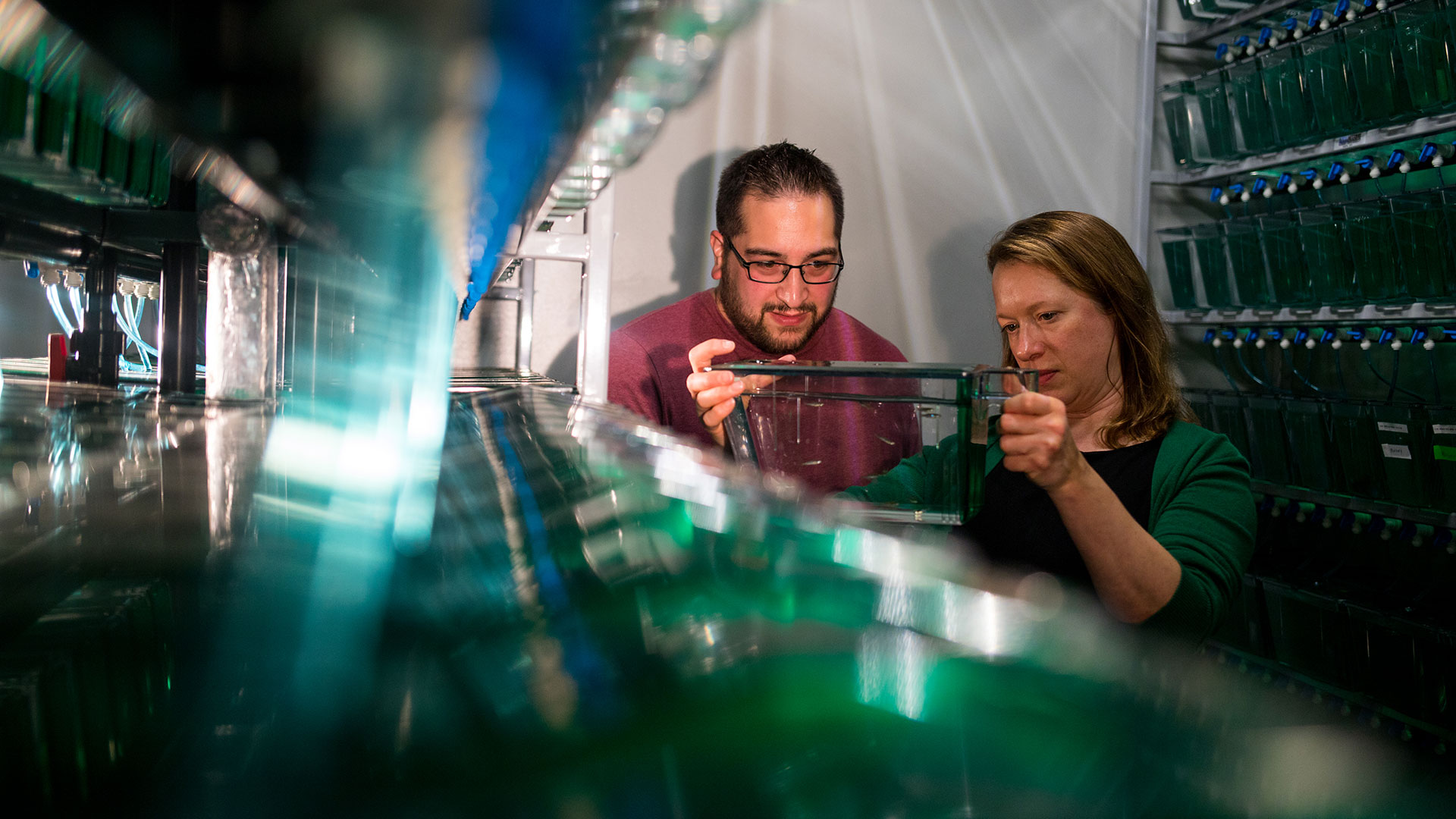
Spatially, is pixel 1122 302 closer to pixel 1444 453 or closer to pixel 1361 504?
pixel 1444 453

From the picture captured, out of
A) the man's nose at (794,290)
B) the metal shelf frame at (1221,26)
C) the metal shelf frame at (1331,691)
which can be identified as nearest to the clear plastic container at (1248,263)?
the metal shelf frame at (1221,26)

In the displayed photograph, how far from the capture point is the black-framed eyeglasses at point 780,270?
1.72m

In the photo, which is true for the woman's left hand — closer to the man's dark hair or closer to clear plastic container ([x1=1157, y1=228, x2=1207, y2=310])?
the man's dark hair

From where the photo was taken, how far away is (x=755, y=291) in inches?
69.9

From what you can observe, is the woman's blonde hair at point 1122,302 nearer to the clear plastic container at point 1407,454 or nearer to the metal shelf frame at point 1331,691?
the metal shelf frame at point 1331,691

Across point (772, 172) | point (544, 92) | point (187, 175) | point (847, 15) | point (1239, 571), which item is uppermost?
point (847, 15)

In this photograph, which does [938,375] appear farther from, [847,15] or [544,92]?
[847,15]

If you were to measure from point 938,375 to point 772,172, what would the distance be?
1.03 meters

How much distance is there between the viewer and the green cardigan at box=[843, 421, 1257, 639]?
2.67 ft

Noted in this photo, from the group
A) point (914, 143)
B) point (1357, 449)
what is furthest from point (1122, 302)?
point (914, 143)

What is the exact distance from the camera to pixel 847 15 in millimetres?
2766

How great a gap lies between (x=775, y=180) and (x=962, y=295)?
4.43 ft

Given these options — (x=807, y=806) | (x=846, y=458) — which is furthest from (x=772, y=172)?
(x=807, y=806)

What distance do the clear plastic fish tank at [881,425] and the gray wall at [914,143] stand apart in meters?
1.86
